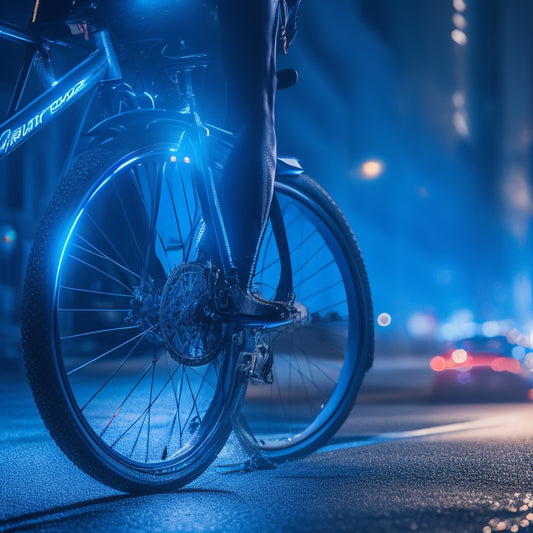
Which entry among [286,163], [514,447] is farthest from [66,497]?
[514,447]

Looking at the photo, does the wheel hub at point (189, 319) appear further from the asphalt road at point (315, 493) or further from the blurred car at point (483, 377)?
the blurred car at point (483, 377)

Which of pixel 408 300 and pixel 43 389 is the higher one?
pixel 408 300

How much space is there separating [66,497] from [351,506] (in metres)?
0.86

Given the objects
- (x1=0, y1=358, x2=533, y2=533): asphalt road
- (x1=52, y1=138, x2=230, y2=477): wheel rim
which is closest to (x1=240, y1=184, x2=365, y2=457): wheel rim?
(x1=0, y1=358, x2=533, y2=533): asphalt road

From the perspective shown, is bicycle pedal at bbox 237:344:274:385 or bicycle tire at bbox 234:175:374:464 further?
bicycle tire at bbox 234:175:374:464

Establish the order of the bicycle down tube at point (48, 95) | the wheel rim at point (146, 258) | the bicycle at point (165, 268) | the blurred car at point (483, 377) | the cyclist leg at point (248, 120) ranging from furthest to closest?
the blurred car at point (483, 377), the cyclist leg at point (248, 120), the wheel rim at point (146, 258), the bicycle down tube at point (48, 95), the bicycle at point (165, 268)

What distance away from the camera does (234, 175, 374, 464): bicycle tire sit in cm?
304

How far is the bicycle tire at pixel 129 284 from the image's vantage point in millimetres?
1995

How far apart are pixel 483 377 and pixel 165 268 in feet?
35.2

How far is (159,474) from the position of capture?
231 cm

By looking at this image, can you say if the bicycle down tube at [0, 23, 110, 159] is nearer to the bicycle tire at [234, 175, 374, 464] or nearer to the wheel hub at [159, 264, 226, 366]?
the wheel hub at [159, 264, 226, 366]

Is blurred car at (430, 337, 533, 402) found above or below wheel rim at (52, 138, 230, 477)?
below

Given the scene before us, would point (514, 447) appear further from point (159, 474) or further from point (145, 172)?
point (145, 172)

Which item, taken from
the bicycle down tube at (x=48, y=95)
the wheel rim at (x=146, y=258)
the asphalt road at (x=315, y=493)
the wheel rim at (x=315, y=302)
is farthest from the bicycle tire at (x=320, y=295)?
the bicycle down tube at (x=48, y=95)
